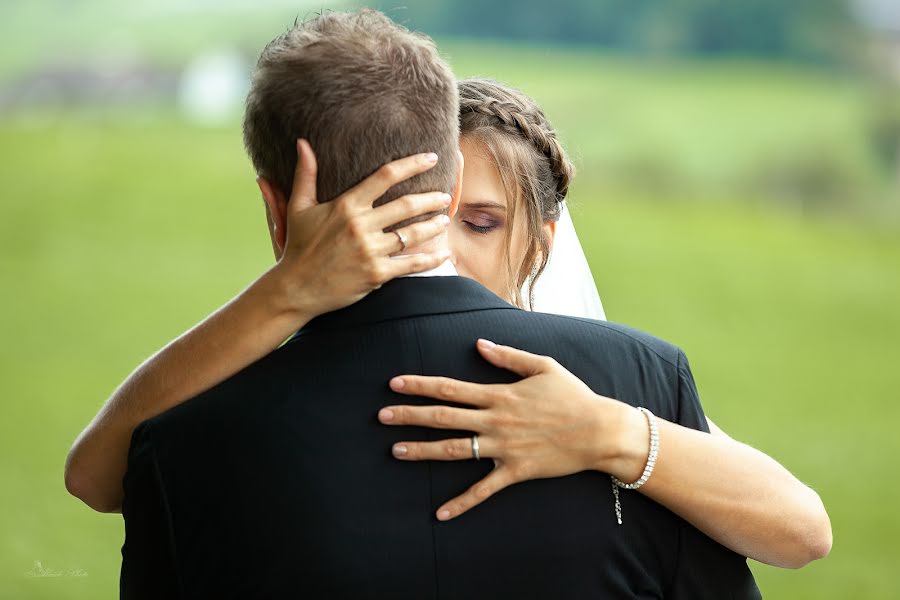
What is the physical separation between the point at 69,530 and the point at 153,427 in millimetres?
8399

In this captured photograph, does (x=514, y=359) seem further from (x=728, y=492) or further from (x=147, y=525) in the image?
(x=147, y=525)

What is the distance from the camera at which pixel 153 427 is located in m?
1.58

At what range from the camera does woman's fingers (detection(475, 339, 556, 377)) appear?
156cm

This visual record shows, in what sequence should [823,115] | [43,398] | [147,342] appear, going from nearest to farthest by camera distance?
[43,398]
[147,342]
[823,115]

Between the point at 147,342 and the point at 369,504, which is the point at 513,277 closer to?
the point at 369,504

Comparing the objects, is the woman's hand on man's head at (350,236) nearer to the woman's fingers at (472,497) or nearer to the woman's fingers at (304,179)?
the woman's fingers at (304,179)

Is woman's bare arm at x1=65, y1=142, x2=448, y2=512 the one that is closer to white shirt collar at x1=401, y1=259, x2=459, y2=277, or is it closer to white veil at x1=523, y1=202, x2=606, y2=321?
white shirt collar at x1=401, y1=259, x2=459, y2=277

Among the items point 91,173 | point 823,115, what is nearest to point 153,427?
point 91,173

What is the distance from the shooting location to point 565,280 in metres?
3.03

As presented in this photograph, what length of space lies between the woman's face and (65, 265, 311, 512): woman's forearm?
34.5 inches

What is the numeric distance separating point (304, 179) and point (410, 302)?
0.76ft

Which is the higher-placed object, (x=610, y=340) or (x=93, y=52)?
(x=93, y=52)

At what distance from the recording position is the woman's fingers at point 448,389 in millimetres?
1532
